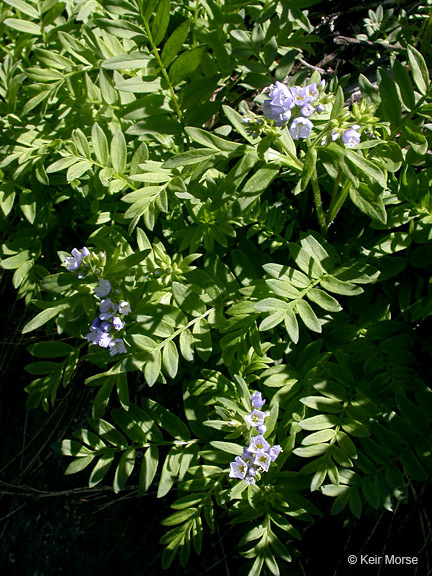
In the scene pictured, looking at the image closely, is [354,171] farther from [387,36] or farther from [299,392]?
[387,36]

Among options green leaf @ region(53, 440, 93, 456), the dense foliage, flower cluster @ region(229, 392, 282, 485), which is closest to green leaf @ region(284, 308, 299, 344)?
the dense foliage

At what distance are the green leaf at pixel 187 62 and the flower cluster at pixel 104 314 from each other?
74 centimetres

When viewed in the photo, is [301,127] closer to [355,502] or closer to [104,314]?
[104,314]

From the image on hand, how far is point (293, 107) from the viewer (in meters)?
1.63

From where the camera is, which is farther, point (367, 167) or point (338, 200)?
point (338, 200)

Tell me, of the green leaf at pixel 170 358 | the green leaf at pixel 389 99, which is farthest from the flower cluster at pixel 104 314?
the green leaf at pixel 389 99

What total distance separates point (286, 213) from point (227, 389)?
75 centimetres

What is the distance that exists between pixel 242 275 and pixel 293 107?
0.69m

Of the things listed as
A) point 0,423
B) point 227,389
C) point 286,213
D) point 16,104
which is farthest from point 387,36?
point 0,423

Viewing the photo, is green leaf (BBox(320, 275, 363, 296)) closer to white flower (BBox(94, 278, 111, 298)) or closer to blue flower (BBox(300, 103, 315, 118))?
blue flower (BBox(300, 103, 315, 118))

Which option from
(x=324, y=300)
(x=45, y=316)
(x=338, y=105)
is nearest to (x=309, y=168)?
(x=338, y=105)

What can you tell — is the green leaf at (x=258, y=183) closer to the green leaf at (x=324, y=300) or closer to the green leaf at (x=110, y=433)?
the green leaf at (x=324, y=300)

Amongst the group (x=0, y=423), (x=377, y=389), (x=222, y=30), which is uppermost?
(x=222, y=30)

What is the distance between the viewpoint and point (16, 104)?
2551 millimetres
